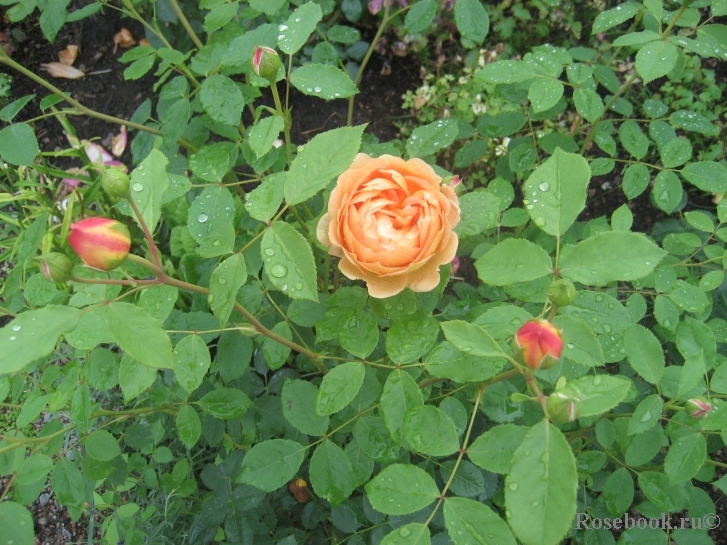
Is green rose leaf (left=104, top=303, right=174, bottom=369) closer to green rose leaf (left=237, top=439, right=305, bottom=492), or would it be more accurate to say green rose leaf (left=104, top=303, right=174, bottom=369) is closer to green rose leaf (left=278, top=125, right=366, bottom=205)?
green rose leaf (left=278, top=125, right=366, bottom=205)

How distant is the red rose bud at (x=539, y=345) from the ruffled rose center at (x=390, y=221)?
11.0 inches

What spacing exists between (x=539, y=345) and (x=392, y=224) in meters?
0.38

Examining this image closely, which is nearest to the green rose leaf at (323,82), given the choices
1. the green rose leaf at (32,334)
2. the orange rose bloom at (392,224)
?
the orange rose bloom at (392,224)

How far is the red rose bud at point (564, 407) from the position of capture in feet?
2.11

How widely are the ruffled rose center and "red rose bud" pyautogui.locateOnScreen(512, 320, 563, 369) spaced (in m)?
0.28

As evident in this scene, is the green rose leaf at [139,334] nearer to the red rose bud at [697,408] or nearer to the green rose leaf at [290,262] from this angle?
the green rose leaf at [290,262]

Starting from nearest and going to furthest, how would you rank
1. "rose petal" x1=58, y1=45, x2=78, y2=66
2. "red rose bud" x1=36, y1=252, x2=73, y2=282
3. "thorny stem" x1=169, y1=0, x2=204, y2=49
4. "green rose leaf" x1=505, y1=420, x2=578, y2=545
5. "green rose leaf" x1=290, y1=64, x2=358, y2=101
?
"green rose leaf" x1=505, y1=420, x2=578, y2=545 → "red rose bud" x1=36, y1=252, x2=73, y2=282 → "green rose leaf" x1=290, y1=64, x2=358, y2=101 → "thorny stem" x1=169, y1=0, x2=204, y2=49 → "rose petal" x1=58, y1=45, x2=78, y2=66

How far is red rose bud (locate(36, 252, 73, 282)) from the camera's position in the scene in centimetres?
72

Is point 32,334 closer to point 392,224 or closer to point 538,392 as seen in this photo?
point 392,224

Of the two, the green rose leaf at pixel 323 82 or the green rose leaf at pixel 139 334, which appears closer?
the green rose leaf at pixel 139 334

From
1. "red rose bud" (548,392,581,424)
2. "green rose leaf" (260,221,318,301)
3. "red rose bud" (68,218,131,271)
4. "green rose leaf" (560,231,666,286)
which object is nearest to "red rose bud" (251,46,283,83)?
"green rose leaf" (260,221,318,301)

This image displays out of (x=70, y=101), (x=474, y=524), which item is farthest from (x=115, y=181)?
(x=70, y=101)

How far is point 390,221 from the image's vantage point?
3.05 ft

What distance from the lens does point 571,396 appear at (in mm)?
656
